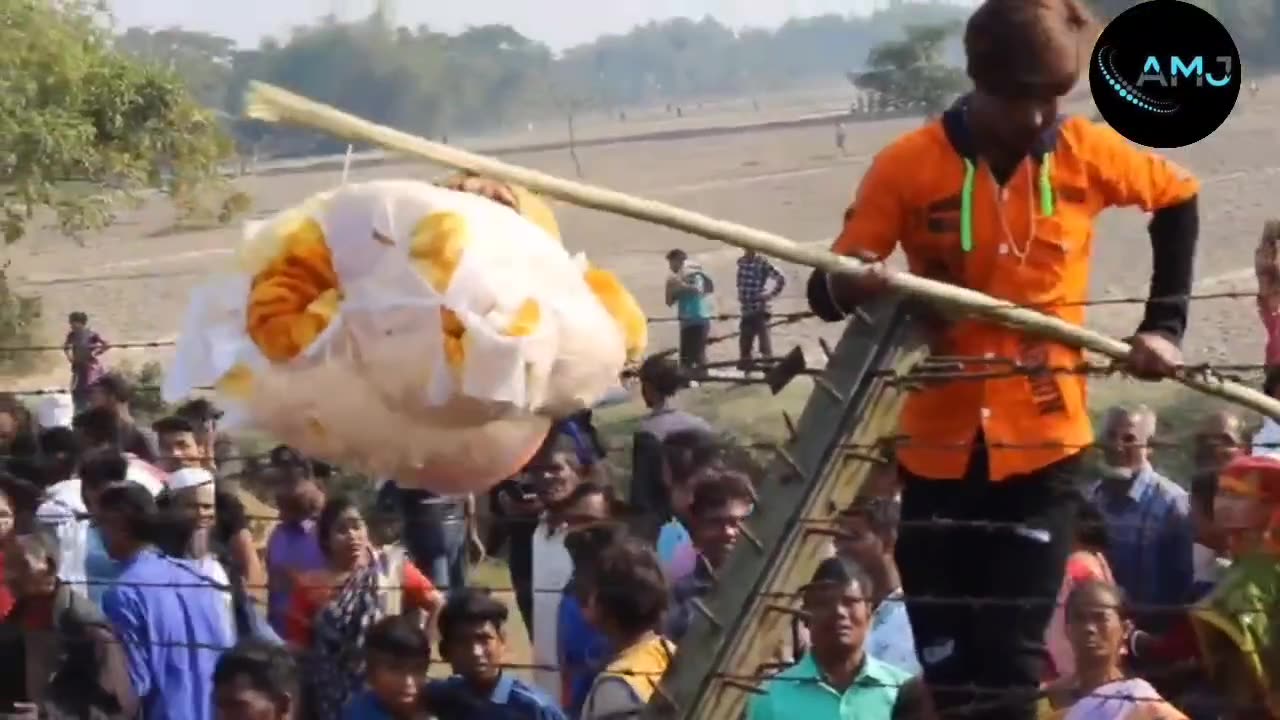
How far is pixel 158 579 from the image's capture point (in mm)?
5812

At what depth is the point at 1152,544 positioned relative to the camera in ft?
20.4

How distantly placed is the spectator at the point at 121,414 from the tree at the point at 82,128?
10590 millimetres

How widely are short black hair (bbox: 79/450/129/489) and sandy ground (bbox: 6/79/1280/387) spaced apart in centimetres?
809

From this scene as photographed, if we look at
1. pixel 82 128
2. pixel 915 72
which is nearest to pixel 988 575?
pixel 82 128

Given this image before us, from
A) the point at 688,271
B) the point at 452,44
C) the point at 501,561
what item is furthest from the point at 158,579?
the point at 452,44

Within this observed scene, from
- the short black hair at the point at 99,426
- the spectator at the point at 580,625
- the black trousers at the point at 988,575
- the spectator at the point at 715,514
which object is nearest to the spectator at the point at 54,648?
the spectator at the point at 580,625

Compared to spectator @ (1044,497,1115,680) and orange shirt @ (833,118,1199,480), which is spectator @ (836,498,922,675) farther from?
orange shirt @ (833,118,1199,480)

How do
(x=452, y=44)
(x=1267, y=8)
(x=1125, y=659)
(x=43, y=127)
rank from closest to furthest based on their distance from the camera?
(x=1125, y=659), (x=43, y=127), (x=1267, y=8), (x=452, y=44)

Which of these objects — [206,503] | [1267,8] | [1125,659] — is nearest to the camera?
[1125,659]

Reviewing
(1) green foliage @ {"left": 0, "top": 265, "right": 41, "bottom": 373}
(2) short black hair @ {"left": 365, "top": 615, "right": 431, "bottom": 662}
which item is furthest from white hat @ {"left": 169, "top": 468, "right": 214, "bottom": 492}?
(1) green foliage @ {"left": 0, "top": 265, "right": 41, "bottom": 373}

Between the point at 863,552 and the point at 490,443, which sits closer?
the point at 490,443

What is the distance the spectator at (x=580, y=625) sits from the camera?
538cm

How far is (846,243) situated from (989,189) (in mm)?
225

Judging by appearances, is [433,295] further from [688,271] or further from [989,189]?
[688,271]
